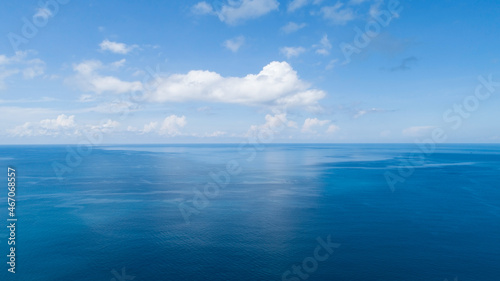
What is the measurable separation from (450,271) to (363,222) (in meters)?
24.7

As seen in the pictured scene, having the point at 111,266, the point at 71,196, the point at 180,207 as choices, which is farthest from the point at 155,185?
the point at 111,266

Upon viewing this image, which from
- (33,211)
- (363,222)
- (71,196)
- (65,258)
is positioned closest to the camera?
(65,258)

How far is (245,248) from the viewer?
5794cm

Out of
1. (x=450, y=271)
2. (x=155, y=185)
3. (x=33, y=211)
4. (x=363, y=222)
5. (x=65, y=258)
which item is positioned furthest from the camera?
(x=155, y=185)

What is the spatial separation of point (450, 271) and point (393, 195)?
188 ft

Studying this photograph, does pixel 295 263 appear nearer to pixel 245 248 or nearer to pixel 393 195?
pixel 245 248

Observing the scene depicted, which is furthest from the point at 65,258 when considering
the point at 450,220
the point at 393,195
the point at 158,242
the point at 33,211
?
the point at 393,195

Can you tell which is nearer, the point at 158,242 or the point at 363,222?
Answer: the point at 158,242

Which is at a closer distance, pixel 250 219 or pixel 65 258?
pixel 65 258

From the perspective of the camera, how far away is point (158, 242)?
60.6m

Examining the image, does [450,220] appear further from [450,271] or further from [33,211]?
[33,211]

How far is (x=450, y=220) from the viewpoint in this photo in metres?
75.1

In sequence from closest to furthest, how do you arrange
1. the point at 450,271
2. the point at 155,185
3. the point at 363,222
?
the point at 450,271, the point at 363,222, the point at 155,185

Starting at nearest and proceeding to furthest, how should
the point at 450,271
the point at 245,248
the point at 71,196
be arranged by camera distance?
1. the point at 450,271
2. the point at 245,248
3. the point at 71,196
